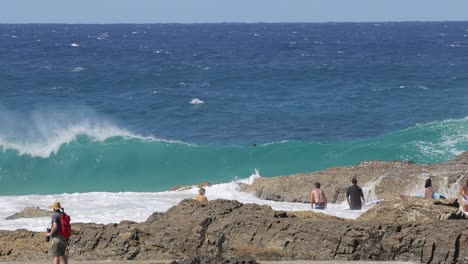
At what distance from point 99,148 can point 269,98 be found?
15.8 m

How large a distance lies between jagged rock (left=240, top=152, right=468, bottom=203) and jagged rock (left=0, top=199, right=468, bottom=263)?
5.98 meters

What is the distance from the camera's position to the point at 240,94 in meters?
50.3

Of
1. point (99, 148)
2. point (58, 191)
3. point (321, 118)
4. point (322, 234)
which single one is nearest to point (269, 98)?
point (321, 118)

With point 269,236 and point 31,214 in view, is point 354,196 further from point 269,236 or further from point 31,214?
point 31,214

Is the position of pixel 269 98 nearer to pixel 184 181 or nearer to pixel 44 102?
pixel 44 102

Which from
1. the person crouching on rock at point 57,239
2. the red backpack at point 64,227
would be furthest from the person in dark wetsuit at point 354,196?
the person crouching on rock at point 57,239

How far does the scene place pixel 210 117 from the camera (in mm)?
41688

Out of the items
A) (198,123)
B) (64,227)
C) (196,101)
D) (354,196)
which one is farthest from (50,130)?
(64,227)

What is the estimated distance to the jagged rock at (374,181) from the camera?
67.1 ft

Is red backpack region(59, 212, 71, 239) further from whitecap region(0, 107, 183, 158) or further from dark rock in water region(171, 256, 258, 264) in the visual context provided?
whitecap region(0, 107, 183, 158)

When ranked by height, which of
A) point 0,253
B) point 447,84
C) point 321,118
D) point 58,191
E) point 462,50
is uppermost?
point 462,50

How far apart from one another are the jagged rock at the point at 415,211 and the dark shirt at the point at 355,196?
148 inches

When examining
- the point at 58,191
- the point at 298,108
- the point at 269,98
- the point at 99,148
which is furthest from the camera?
the point at 269,98

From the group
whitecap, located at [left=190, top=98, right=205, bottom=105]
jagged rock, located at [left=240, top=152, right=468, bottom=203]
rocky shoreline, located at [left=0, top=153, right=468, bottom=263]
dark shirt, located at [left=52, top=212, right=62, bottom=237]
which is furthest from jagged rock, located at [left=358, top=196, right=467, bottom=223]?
whitecap, located at [left=190, top=98, right=205, bottom=105]
